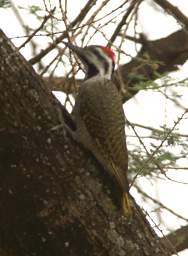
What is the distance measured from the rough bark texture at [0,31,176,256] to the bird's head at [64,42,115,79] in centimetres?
92

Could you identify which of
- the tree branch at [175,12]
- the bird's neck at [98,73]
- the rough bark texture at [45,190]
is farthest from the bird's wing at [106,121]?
the tree branch at [175,12]

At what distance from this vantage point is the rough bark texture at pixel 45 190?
247 centimetres

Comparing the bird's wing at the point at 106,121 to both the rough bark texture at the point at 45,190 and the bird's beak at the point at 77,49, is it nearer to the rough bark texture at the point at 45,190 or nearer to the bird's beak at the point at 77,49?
the bird's beak at the point at 77,49

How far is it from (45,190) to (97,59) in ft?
4.24

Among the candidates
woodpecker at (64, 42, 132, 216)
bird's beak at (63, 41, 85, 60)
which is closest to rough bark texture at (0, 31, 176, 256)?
woodpecker at (64, 42, 132, 216)

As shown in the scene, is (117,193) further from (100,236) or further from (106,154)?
(106,154)

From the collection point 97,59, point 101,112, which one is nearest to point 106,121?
point 101,112

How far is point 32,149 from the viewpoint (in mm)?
2531

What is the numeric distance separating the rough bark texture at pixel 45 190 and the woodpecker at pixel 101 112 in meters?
0.37

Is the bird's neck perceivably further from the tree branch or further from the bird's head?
the tree branch

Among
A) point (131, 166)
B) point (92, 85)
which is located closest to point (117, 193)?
point (92, 85)

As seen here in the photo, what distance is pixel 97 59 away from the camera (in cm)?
363

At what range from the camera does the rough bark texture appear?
2.47 m

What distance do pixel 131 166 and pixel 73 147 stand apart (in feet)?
4.73
